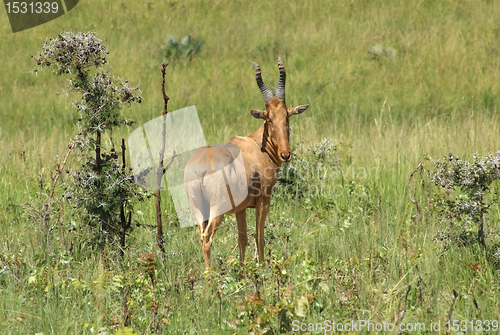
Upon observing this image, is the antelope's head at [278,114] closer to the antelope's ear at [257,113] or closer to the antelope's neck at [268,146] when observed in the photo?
the antelope's ear at [257,113]

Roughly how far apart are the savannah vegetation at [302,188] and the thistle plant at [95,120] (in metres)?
0.24

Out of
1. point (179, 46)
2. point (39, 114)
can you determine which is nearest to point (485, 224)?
point (39, 114)

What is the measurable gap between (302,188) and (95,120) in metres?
3.23

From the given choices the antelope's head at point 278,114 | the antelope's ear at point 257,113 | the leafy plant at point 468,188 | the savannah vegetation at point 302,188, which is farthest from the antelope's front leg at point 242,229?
the leafy plant at point 468,188

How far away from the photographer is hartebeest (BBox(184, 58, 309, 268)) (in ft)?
14.0

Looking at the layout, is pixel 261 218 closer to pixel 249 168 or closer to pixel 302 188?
pixel 249 168

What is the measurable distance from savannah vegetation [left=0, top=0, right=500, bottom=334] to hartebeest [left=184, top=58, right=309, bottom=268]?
0.44 metres

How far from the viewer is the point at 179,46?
16.1 meters

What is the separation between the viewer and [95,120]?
4590mm

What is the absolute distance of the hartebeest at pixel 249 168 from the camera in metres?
4.27

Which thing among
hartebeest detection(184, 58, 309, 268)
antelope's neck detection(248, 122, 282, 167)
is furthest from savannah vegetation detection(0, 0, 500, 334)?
antelope's neck detection(248, 122, 282, 167)

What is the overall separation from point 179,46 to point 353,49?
5540mm

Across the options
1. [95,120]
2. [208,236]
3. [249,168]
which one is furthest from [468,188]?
[95,120]

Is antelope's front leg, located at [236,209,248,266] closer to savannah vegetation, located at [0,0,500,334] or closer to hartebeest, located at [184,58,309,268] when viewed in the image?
hartebeest, located at [184,58,309,268]
